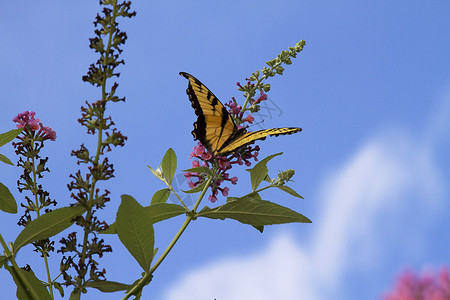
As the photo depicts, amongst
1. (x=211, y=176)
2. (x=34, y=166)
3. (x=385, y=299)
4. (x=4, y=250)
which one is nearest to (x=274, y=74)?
(x=211, y=176)

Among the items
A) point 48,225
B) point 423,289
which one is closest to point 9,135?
point 48,225


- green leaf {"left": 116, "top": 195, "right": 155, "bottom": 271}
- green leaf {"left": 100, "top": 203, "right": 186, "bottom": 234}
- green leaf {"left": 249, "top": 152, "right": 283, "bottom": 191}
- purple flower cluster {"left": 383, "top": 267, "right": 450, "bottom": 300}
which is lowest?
purple flower cluster {"left": 383, "top": 267, "right": 450, "bottom": 300}

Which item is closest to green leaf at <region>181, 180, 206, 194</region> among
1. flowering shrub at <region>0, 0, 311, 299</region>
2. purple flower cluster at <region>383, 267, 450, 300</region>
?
flowering shrub at <region>0, 0, 311, 299</region>

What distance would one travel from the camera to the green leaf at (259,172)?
11.5 ft

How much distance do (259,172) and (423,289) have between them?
255 cm

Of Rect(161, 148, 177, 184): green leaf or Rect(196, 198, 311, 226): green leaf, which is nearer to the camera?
A: Rect(196, 198, 311, 226): green leaf

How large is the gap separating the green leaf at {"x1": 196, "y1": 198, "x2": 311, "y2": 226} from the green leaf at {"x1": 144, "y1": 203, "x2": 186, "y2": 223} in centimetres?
14

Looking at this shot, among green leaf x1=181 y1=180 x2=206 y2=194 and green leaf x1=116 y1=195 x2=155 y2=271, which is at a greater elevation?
green leaf x1=181 y1=180 x2=206 y2=194

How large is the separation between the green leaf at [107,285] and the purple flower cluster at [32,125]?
1.33m

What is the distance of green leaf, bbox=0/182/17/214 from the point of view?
10.5 feet

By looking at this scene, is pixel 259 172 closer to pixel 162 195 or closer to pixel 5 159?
pixel 162 195

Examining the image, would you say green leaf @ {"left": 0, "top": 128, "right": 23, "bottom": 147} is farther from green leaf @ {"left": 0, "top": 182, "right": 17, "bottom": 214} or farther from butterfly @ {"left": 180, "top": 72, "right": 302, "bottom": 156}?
butterfly @ {"left": 180, "top": 72, "right": 302, "bottom": 156}

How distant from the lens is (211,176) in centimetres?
335

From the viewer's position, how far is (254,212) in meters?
3.17
